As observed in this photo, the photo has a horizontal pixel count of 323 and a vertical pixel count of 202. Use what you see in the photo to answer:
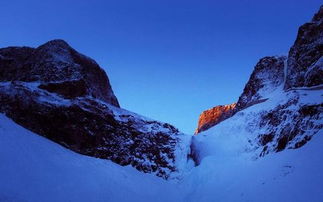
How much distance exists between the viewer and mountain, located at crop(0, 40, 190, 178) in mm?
19594

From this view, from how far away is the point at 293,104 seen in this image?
18.1 meters

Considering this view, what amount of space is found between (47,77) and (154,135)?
10517mm

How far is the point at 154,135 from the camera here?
2423cm

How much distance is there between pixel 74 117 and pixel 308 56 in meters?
18.7

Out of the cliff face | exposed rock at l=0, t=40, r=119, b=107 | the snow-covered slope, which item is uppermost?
the cliff face

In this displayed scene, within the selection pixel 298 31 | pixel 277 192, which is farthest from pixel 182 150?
pixel 298 31

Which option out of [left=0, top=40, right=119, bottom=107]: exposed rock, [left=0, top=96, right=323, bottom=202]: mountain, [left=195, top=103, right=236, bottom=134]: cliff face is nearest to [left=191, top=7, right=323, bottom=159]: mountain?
→ [left=0, top=96, right=323, bottom=202]: mountain

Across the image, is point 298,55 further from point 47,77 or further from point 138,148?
point 47,77

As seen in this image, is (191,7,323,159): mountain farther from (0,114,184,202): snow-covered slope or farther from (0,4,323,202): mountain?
(0,114,184,202): snow-covered slope

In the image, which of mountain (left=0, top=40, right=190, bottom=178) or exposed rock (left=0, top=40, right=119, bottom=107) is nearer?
mountain (left=0, top=40, right=190, bottom=178)

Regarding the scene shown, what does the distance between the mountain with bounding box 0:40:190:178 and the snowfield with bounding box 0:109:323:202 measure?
129 centimetres

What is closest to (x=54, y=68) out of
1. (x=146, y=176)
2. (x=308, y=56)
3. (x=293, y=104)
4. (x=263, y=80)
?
(x=146, y=176)

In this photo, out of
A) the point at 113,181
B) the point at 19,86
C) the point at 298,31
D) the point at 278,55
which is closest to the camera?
the point at 113,181

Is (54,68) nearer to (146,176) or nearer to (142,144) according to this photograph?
(142,144)
